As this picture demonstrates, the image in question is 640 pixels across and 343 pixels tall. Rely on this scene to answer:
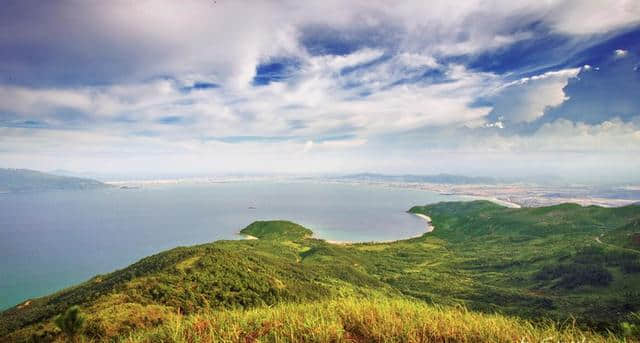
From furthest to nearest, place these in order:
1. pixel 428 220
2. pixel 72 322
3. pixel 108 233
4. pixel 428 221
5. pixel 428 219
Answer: pixel 428 219 < pixel 428 220 < pixel 428 221 < pixel 108 233 < pixel 72 322

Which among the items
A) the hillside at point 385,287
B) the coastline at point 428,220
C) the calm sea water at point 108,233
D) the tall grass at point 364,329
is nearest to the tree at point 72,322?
the hillside at point 385,287

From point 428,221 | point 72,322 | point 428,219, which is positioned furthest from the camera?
point 428,219

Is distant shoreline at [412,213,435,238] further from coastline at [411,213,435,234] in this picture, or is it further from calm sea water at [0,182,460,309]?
calm sea water at [0,182,460,309]

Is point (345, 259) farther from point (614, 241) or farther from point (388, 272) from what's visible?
point (614, 241)

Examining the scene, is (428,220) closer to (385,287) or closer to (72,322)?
(385,287)

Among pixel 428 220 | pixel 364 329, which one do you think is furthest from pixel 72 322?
pixel 428 220

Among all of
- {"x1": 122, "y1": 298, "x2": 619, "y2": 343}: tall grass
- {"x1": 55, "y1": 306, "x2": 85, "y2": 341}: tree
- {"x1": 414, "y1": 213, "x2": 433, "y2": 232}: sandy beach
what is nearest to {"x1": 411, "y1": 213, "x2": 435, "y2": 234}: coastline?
{"x1": 414, "y1": 213, "x2": 433, "y2": 232}: sandy beach
